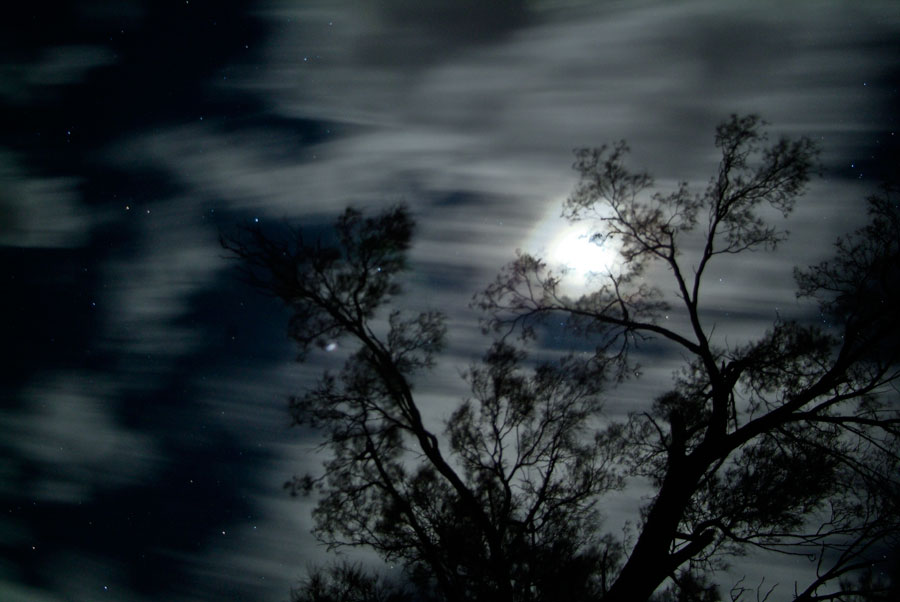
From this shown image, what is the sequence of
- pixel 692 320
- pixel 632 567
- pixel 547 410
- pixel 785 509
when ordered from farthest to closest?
pixel 547 410
pixel 692 320
pixel 785 509
pixel 632 567

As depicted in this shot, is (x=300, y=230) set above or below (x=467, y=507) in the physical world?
above

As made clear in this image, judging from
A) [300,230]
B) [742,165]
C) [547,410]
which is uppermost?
[742,165]

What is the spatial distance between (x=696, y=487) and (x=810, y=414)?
6.49ft

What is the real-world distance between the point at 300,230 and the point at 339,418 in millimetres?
3028

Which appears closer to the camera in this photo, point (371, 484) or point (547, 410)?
point (371, 484)

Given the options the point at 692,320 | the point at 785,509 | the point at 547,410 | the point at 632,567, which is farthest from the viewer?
the point at 547,410

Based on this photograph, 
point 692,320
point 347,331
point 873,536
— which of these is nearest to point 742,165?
point 692,320

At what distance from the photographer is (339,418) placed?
835 centimetres

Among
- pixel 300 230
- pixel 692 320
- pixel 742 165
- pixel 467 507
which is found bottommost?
pixel 467 507

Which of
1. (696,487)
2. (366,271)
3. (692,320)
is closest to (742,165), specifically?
(692,320)

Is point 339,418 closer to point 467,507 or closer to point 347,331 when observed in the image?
point 347,331

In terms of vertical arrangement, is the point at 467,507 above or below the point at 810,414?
below

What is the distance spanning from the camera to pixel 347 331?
8.25 metres

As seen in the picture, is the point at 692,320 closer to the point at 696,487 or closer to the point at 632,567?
the point at 696,487
